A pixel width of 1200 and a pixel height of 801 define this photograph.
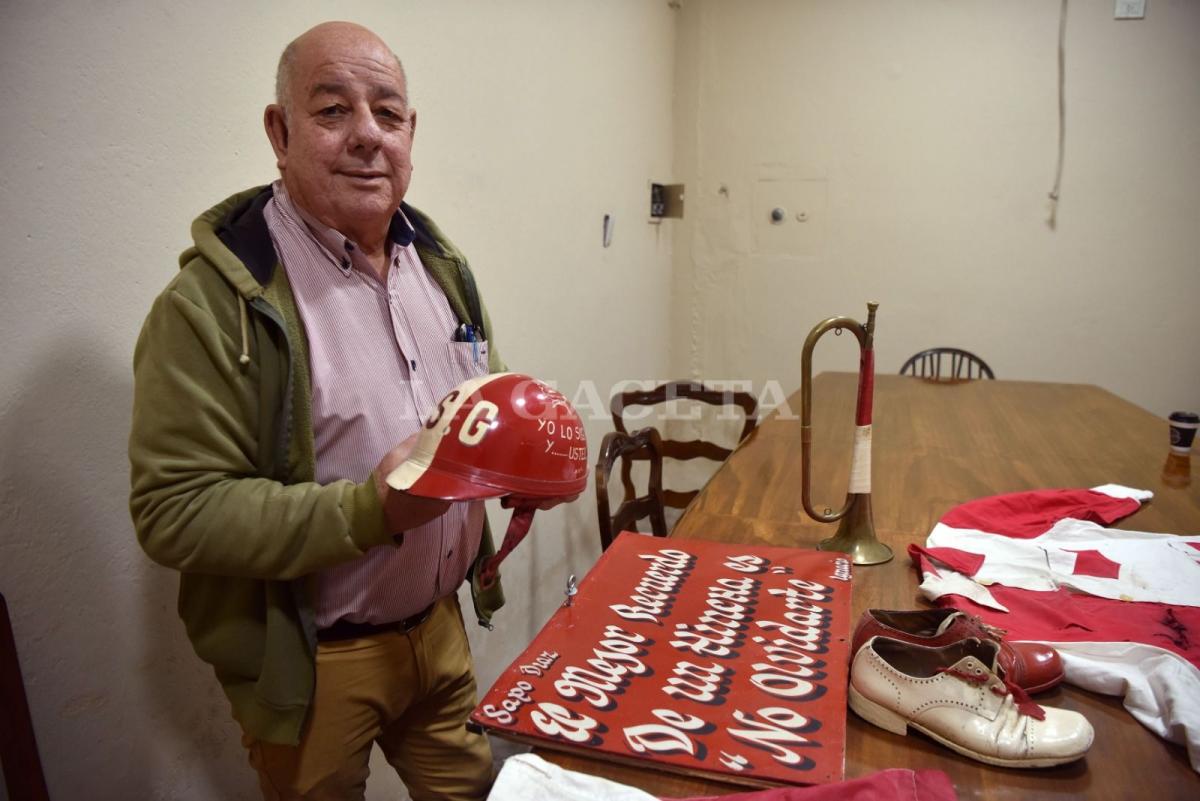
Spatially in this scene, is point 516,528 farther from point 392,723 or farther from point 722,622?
point 392,723

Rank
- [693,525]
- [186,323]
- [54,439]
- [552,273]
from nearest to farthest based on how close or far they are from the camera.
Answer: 1. [186,323]
2. [54,439]
3. [693,525]
4. [552,273]

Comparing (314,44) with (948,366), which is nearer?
(314,44)

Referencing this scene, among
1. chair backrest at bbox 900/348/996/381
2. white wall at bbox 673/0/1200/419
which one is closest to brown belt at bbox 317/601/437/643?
chair backrest at bbox 900/348/996/381

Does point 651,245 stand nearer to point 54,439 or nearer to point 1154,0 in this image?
point 1154,0

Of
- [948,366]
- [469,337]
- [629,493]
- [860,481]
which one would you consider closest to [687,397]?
[629,493]

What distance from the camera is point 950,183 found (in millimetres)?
3826

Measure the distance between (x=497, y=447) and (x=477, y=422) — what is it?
1.5 inches

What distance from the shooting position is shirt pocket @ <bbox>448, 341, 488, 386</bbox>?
127cm

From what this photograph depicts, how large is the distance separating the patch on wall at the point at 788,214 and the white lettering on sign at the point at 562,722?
3.64 meters

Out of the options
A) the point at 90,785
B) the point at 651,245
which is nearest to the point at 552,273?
the point at 651,245

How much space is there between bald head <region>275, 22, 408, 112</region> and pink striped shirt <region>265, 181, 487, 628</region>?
0.15 metres

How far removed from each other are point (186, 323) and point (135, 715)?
69cm

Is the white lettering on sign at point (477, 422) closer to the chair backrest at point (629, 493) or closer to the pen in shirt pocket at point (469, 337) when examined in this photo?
the pen in shirt pocket at point (469, 337)

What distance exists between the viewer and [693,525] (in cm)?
149
